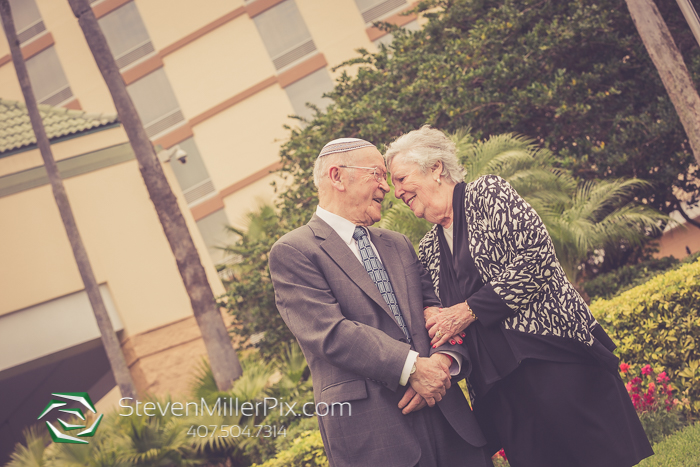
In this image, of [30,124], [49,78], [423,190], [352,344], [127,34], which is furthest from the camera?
[49,78]

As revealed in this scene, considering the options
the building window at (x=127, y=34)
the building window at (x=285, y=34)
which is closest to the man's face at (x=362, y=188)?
the building window at (x=285, y=34)

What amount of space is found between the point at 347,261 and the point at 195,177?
19.4 m

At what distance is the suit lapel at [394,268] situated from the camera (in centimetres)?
255

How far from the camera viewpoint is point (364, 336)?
226 cm

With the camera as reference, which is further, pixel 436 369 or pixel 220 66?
pixel 220 66

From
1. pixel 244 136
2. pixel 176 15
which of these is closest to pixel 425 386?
pixel 244 136

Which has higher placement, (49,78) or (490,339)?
(49,78)

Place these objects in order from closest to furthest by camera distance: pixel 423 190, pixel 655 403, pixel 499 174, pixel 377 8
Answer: pixel 423 190 < pixel 655 403 < pixel 499 174 < pixel 377 8

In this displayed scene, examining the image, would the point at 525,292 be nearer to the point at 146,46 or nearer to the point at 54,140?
the point at 54,140

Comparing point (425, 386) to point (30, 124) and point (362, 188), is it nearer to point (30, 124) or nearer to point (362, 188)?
point (362, 188)

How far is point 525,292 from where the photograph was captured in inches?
94.6

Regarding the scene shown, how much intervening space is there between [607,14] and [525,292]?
7.59m

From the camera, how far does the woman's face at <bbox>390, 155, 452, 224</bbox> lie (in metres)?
2.81

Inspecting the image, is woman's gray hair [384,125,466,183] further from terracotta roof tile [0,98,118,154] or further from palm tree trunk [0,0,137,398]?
terracotta roof tile [0,98,118,154]
